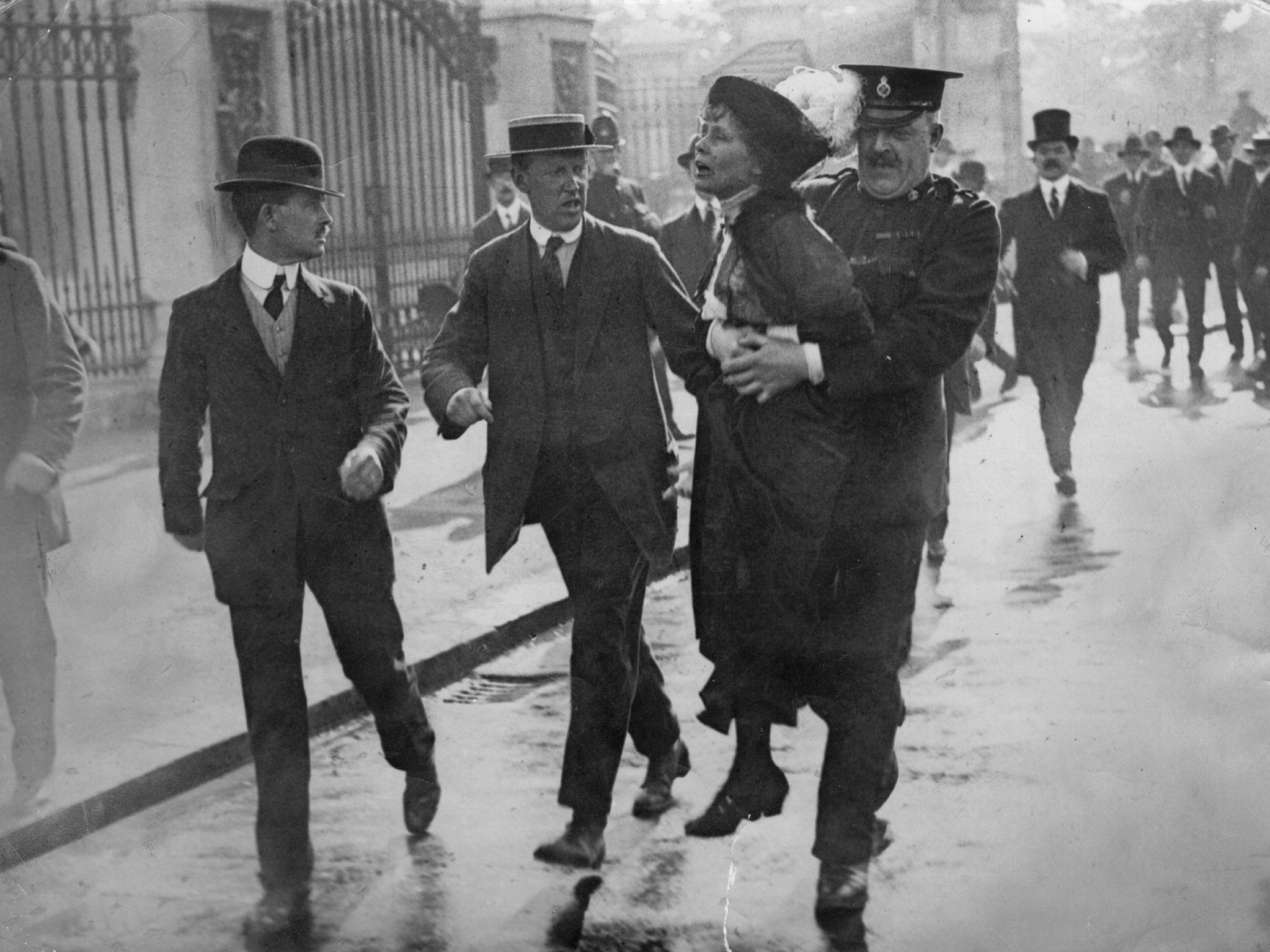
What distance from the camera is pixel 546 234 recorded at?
393cm

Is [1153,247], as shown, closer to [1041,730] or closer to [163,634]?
[1041,730]

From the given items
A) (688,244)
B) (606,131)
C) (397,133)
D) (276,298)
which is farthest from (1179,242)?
(276,298)

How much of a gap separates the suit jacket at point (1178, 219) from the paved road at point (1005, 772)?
0.76ft

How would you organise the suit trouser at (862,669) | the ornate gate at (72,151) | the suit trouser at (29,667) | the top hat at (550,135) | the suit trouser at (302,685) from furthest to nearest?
the suit trouser at (29,667)
the ornate gate at (72,151)
the suit trouser at (302,685)
the top hat at (550,135)
the suit trouser at (862,669)

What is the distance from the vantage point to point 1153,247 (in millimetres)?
4129

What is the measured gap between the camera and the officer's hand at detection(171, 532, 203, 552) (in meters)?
4.18

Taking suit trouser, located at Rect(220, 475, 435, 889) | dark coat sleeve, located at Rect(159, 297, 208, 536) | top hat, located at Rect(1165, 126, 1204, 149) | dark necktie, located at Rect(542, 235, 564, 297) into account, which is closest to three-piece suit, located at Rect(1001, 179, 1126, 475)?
top hat, located at Rect(1165, 126, 1204, 149)

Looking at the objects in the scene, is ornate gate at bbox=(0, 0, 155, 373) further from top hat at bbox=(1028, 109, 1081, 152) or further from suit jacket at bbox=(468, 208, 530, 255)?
top hat at bbox=(1028, 109, 1081, 152)

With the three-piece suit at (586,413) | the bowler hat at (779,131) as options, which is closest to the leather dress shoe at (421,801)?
the three-piece suit at (586,413)

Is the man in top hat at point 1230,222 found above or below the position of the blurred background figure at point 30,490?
above

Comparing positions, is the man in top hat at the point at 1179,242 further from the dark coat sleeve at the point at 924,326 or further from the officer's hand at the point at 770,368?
the officer's hand at the point at 770,368

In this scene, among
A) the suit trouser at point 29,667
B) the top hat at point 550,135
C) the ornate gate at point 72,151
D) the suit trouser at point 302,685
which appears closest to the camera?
the top hat at point 550,135

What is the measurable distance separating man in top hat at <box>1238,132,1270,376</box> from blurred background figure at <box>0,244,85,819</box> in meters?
3.31

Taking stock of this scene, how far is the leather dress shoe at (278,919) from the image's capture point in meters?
4.12
